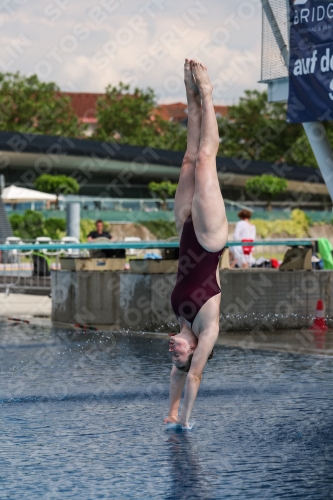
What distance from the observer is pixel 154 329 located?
13.4 meters

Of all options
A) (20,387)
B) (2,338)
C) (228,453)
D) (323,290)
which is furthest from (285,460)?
(323,290)

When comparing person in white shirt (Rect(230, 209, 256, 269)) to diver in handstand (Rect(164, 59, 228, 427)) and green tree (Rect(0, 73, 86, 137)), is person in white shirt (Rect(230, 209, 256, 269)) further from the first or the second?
green tree (Rect(0, 73, 86, 137))

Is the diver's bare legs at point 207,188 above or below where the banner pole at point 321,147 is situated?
below

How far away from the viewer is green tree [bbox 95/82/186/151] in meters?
91.9

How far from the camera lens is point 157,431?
20.4ft

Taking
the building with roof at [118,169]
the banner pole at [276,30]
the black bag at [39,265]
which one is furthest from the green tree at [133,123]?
the banner pole at [276,30]

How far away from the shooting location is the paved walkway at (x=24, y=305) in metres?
16.8

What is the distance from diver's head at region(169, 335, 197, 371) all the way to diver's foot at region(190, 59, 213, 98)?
4.74 ft

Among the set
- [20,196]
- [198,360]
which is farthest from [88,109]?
[198,360]

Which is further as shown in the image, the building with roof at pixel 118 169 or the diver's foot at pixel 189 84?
the building with roof at pixel 118 169

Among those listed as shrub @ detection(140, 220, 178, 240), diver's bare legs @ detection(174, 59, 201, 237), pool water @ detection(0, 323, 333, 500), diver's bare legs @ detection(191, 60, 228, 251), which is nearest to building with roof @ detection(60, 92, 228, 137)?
shrub @ detection(140, 220, 178, 240)

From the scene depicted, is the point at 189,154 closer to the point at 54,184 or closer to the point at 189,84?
the point at 189,84

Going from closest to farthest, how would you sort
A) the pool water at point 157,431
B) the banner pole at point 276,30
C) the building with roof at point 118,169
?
the pool water at point 157,431 < the banner pole at point 276,30 < the building with roof at point 118,169

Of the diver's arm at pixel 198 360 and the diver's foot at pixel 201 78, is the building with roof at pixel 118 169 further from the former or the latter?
the diver's arm at pixel 198 360
